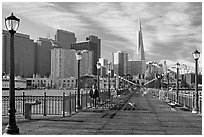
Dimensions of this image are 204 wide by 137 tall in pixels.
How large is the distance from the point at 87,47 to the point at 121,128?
116 feet

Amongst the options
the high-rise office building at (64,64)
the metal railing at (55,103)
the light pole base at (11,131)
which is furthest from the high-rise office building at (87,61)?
the light pole base at (11,131)

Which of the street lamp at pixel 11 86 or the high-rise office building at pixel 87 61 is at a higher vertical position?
the high-rise office building at pixel 87 61

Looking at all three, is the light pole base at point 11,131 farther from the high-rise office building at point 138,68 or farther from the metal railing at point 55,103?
the high-rise office building at point 138,68

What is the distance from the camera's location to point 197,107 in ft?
59.7

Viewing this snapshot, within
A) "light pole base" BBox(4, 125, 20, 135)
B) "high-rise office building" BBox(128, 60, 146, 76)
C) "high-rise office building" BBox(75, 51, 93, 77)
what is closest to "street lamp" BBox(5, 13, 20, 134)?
"light pole base" BBox(4, 125, 20, 135)

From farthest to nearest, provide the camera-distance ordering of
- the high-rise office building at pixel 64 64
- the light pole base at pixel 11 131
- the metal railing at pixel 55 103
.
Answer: the high-rise office building at pixel 64 64 < the metal railing at pixel 55 103 < the light pole base at pixel 11 131

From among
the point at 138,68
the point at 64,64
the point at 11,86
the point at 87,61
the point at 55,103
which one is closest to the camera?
the point at 11,86

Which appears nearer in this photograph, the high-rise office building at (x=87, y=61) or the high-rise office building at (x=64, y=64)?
the high-rise office building at (x=87, y=61)

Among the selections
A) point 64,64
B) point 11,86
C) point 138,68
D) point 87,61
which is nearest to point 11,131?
point 11,86

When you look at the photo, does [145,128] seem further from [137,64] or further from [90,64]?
[137,64]

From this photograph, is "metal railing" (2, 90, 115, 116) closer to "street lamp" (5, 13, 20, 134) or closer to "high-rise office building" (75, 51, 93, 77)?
Result: "street lamp" (5, 13, 20, 134)

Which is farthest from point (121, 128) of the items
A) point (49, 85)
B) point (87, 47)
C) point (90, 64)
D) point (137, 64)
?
point (49, 85)

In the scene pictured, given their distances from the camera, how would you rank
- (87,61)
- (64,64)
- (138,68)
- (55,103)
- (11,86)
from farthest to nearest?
(138,68) → (64,64) → (87,61) → (55,103) → (11,86)

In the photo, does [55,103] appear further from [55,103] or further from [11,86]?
[11,86]
